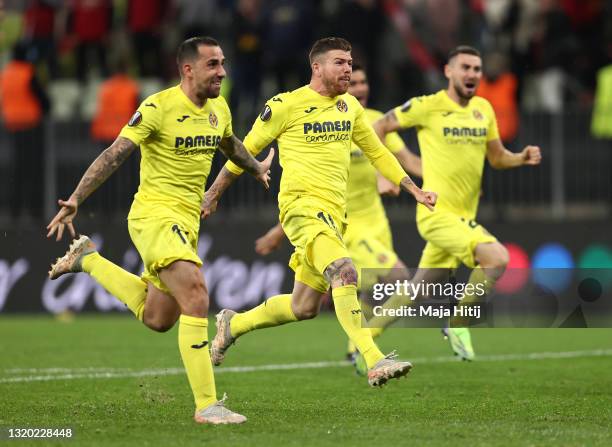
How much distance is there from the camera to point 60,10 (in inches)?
865

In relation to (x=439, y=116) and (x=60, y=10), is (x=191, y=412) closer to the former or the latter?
(x=439, y=116)

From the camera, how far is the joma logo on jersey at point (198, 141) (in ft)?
29.8

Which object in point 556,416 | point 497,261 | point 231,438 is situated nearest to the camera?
point 231,438

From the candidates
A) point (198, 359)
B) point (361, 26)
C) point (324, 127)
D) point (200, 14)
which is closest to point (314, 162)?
point (324, 127)

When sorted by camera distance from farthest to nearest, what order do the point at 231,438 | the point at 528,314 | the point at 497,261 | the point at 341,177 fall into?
the point at 528,314
the point at 497,261
the point at 341,177
the point at 231,438

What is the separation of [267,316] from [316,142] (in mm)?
1429

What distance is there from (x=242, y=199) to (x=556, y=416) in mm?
10717

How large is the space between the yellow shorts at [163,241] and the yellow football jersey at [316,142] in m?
1.33

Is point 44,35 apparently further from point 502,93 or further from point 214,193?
point 214,193

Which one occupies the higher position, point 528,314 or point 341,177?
point 341,177

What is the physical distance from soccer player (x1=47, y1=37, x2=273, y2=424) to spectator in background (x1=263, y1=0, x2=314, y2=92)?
10517 mm

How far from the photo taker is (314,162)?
10.2 meters

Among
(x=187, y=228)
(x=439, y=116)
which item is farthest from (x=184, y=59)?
(x=439, y=116)

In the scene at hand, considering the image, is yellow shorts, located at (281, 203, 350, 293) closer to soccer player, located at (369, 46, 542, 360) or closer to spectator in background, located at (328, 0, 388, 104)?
soccer player, located at (369, 46, 542, 360)
